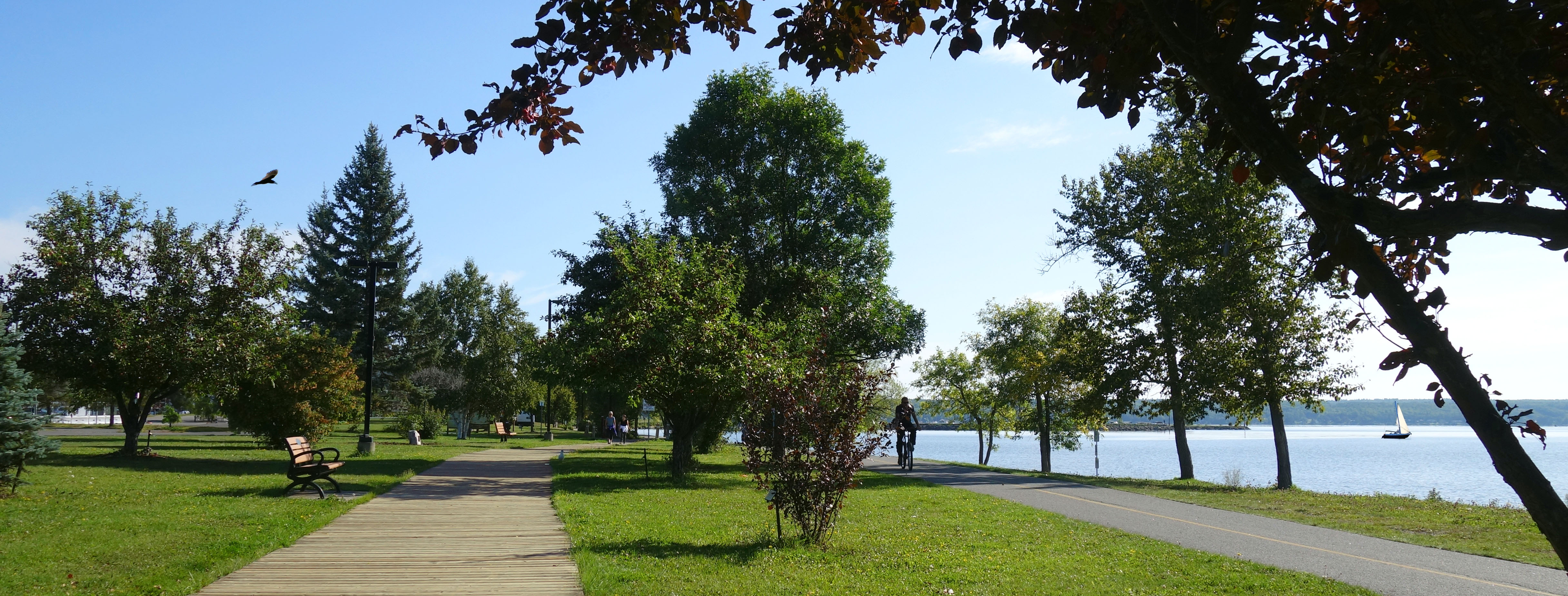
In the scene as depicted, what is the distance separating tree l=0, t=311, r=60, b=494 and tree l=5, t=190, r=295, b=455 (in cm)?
926

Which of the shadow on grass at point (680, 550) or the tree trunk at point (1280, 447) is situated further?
the tree trunk at point (1280, 447)

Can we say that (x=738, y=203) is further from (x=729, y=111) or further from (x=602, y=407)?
(x=602, y=407)

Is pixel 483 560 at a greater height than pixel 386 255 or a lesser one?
lesser

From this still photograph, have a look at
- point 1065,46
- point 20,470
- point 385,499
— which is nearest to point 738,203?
point 385,499

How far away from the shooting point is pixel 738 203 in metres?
27.0

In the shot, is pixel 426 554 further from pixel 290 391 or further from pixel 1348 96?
pixel 290 391

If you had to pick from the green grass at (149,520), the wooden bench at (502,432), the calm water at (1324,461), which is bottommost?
the calm water at (1324,461)

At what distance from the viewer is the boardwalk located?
23.1ft

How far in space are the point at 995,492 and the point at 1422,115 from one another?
1503 centimetres

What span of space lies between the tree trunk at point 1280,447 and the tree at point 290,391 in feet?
82.4

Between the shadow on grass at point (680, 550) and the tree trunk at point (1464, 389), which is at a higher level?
the tree trunk at point (1464, 389)

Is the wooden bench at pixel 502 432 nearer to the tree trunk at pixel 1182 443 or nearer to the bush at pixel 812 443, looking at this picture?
the tree trunk at pixel 1182 443

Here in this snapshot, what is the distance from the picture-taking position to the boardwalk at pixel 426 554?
23.1 ft

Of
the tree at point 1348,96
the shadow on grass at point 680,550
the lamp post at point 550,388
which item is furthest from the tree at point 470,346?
the tree at point 1348,96
